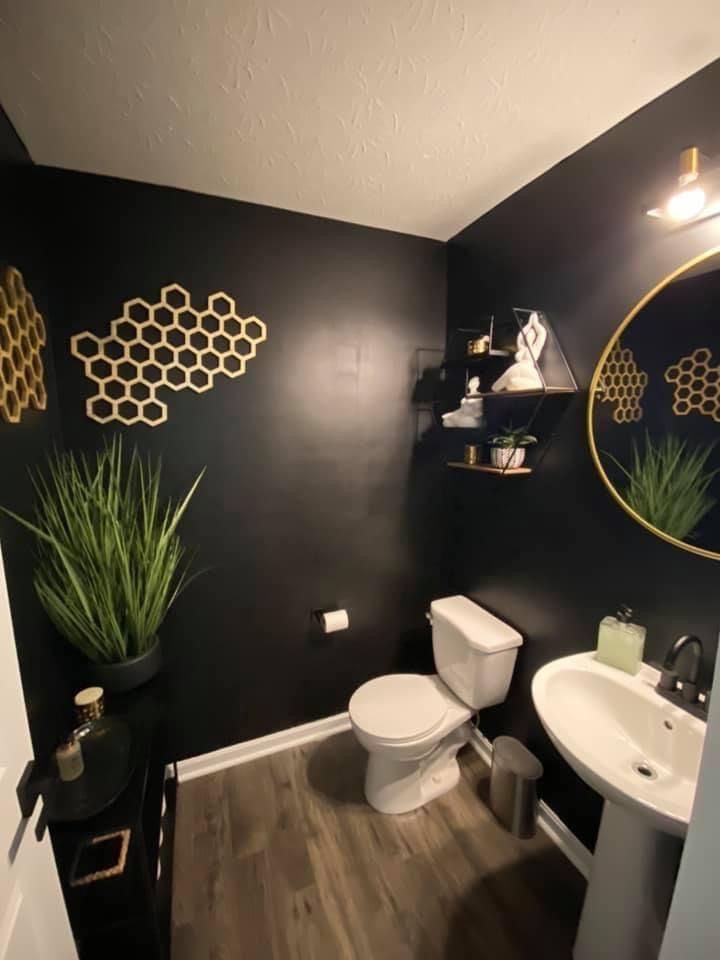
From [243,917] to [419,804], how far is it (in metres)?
0.72

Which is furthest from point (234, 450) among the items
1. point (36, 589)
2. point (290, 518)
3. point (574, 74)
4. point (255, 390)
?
point (574, 74)

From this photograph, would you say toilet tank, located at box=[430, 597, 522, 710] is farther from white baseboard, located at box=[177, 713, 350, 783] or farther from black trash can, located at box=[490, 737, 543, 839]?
white baseboard, located at box=[177, 713, 350, 783]

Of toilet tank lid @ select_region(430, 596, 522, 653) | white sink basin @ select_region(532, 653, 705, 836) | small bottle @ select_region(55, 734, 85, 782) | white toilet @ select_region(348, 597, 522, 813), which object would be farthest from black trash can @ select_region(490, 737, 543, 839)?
small bottle @ select_region(55, 734, 85, 782)

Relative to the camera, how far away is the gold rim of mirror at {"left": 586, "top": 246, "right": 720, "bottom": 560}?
1.02 m

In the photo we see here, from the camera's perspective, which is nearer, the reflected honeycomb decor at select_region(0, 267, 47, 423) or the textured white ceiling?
the textured white ceiling

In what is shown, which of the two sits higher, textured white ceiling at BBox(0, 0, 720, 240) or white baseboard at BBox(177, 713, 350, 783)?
textured white ceiling at BBox(0, 0, 720, 240)

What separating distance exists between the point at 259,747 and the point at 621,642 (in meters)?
1.65

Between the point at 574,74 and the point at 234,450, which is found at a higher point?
the point at 574,74

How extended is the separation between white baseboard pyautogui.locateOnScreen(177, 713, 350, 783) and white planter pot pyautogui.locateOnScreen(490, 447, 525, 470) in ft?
4.97

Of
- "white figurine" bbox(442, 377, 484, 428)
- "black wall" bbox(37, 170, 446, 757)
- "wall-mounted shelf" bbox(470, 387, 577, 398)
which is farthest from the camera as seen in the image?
"white figurine" bbox(442, 377, 484, 428)

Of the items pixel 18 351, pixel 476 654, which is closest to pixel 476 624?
pixel 476 654

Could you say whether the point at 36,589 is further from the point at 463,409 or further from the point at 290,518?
the point at 463,409

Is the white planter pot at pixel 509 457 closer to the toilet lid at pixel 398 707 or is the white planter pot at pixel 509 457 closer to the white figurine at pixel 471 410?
the white figurine at pixel 471 410

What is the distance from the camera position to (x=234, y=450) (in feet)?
5.47
